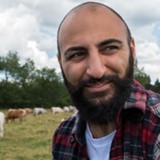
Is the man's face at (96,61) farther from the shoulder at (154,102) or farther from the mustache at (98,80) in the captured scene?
the shoulder at (154,102)

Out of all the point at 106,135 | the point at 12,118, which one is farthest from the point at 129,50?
the point at 12,118

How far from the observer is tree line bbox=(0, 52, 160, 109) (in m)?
56.0

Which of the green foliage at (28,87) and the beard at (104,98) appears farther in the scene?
the green foliage at (28,87)

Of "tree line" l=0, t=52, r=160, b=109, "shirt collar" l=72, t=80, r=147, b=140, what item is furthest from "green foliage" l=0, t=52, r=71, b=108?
"shirt collar" l=72, t=80, r=147, b=140

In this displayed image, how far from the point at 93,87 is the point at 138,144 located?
303mm

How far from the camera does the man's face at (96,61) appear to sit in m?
1.77

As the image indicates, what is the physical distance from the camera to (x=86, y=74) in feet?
5.80

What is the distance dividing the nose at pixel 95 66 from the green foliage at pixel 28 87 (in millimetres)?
49011

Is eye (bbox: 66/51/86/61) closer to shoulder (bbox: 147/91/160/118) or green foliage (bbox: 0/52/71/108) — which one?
shoulder (bbox: 147/91/160/118)

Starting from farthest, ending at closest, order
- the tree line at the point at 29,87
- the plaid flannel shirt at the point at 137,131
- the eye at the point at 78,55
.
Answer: the tree line at the point at 29,87
the eye at the point at 78,55
the plaid flannel shirt at the point at 137,131

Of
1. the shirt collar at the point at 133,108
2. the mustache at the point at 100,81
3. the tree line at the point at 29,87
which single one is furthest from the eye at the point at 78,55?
the tree line at the point at 29,87

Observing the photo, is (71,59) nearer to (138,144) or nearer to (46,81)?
(138,144)

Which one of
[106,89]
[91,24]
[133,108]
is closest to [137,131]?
[133,108]

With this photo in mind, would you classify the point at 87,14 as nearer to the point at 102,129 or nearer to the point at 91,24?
the point at 91,24
